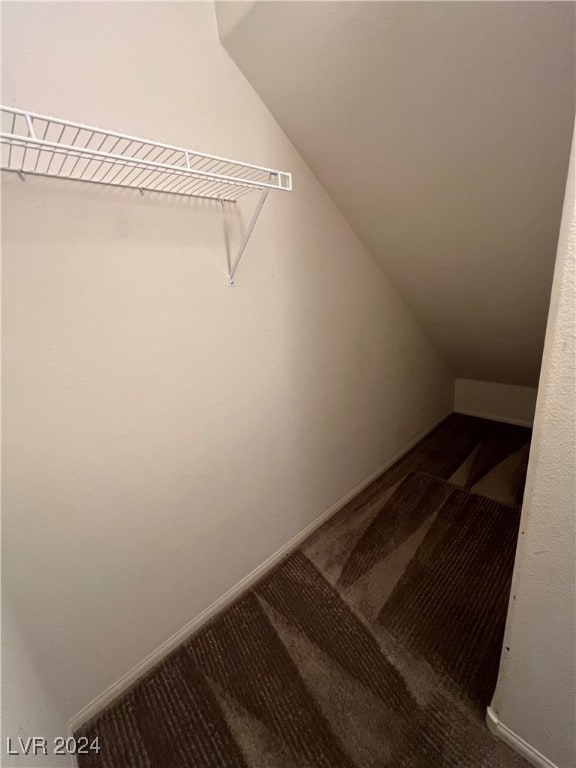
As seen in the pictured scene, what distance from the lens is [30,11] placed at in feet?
2.57

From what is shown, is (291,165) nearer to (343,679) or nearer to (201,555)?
(201,555)

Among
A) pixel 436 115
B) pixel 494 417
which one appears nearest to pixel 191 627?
pixel 436 115

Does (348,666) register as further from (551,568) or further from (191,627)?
(551,568)

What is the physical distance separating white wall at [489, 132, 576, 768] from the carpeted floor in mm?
206

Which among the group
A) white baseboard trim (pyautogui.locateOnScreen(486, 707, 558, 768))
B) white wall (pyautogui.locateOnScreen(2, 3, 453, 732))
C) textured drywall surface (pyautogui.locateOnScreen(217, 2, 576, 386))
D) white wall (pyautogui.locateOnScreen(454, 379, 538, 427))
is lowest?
white baseboard trim (pyautogui.locateOnScreen(486, 707, 558, 768))

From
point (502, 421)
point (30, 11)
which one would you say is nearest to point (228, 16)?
point (30, 11)

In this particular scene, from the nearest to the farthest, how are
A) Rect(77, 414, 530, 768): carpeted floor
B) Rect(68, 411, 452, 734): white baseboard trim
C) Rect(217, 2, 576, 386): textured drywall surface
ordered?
Rect(217, 2, 576, 386): textured drywall surface, Rect(77, 414, 530, 768): carpeted floor, Rect(68, 411, 452, 734): white baseboard trim

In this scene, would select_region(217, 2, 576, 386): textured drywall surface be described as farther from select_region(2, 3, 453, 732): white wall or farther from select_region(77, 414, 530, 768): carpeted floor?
select_region(77, 414, 530, 768): carpeted floor

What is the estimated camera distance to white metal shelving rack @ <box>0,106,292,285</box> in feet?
2.32

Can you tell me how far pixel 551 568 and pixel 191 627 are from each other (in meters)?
1.38

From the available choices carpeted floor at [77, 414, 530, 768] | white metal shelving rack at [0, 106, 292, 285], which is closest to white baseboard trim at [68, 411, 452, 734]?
carpeted floor at [77, 414, 530, 768]

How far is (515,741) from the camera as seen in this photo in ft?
3.31

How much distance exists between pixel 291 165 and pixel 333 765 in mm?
2168

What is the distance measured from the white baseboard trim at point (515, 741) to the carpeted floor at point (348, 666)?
0.08 ft
